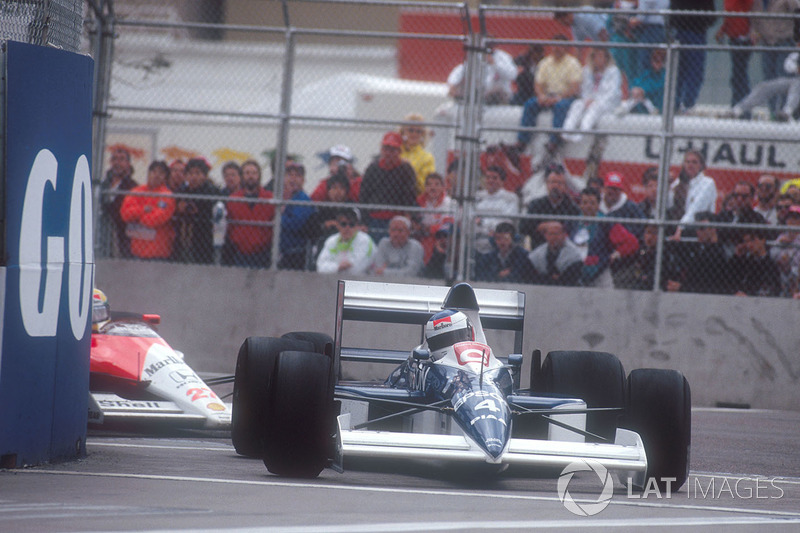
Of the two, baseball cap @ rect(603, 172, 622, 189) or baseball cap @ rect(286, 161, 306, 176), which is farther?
baseball cap @ rect(286, 161, 306, 176)

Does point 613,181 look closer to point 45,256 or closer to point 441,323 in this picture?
point 441,323

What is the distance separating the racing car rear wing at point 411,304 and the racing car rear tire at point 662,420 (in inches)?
56.8

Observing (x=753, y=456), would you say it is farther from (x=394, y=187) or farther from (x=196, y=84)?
(x=196, y=84)

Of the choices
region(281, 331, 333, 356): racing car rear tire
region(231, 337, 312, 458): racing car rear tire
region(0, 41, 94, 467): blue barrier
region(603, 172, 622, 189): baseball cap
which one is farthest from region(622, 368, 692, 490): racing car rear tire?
region(603, 172, 622, 189): baseball cap

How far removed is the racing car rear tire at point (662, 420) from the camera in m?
6.82

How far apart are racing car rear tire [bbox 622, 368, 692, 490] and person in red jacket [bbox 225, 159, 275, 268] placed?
630cm

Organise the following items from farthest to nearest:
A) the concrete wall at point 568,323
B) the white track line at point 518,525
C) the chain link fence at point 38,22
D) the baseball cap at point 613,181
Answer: the baseball cap at point 613,181 < the concrete wall at point 568,323 < the chain link fence at point 38,22 < the white track line at point 518,525

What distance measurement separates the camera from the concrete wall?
11.9m

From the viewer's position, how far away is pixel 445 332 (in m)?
7.44

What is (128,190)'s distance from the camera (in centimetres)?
1299

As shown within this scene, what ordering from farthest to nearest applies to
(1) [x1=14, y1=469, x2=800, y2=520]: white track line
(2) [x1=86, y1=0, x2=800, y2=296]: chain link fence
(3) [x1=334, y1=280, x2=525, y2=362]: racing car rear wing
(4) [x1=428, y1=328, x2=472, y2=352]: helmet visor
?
(2) [x1=86, y1=0, x2=800, y2=296]: chain link fence
(3) [x1=334, y1=280, x2=525, y2=362]: racing car rear wing
(4) [x1=428, y1=328, x2=472, y2=352]: helmet visor
(1) [x1=14, y1=469, x2=800, y2=520]: white track line

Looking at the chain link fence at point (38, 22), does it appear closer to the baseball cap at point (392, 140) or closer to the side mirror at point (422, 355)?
the side mirror at point (422, 355)

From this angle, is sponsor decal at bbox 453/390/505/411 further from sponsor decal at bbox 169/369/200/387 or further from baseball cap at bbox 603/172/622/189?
baseball cap at bbox 603/172/622/189

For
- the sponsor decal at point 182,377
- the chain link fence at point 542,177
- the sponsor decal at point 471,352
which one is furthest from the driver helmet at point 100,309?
the sponsor decal at point 471,352
